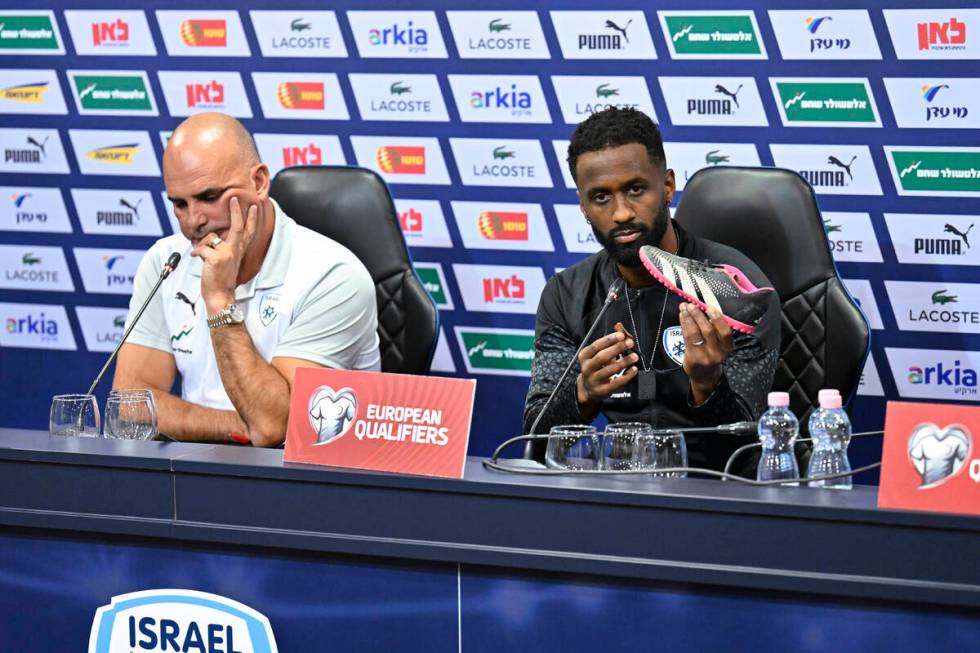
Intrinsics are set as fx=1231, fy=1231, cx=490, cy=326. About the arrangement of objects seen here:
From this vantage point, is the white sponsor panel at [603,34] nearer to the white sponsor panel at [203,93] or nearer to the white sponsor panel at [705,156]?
the white sponsor panel at [705,156]

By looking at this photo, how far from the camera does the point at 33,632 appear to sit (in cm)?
202

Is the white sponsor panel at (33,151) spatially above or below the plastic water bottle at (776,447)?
above

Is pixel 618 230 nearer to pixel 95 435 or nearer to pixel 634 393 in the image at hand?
pixel 634 393

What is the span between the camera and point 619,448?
1833mm

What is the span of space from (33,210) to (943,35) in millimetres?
3052

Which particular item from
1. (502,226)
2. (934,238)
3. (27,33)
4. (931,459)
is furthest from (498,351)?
(931,459)

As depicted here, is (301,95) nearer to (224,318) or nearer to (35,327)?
(35,327)

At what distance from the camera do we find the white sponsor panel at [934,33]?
10.9 ft

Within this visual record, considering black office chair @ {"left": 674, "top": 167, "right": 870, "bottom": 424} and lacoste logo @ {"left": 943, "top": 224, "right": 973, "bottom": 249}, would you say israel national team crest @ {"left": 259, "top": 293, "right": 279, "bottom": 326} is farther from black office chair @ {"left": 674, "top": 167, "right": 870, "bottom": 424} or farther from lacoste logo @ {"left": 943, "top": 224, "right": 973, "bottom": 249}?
lacoste logo @ {"left": 943, "top": 224, "right": 973, "bottom": 249}

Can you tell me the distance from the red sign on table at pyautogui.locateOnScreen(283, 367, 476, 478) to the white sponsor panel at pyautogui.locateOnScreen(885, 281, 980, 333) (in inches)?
83.1

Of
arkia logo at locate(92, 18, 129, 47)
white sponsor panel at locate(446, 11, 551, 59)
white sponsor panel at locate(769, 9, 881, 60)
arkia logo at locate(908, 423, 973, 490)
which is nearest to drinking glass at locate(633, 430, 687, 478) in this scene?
arkia logo at locate(908, 423, 973, 490)

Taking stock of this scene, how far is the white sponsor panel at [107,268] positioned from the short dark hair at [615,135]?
2.13 m

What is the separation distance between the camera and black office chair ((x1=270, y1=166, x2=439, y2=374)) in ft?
10.2

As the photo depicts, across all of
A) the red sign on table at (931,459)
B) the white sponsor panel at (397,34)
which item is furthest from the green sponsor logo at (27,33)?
the red sign on table at (931,459)
